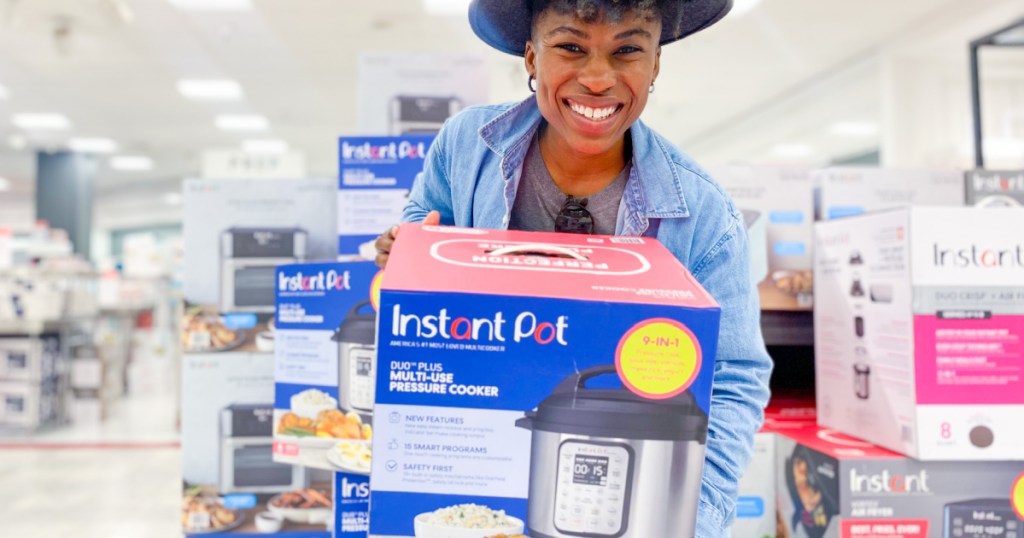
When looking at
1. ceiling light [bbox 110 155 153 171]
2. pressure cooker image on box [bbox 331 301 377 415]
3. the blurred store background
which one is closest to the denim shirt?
pressure cooker image on box [bbox 331 301 377 415]

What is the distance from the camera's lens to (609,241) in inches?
37.8

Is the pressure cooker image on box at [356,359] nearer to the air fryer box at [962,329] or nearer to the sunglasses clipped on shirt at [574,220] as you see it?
the sunglasses clipped on shirt at [574,220]

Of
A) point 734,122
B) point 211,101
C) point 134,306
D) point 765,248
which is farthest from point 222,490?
point 734,122

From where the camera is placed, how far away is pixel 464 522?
762mm

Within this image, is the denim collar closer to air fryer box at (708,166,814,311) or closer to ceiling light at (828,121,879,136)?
air fryer box at (708,166,814,311)

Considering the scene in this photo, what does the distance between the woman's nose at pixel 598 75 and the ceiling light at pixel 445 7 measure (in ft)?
17.4

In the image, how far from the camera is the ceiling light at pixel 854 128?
9.15 m

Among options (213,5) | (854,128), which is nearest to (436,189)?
(213,5)

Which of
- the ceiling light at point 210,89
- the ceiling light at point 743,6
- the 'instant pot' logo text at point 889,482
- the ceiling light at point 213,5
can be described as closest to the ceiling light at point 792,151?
the ceiling light at point 743,6

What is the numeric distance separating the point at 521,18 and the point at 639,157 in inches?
11.0

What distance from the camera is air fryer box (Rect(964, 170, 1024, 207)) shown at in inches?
81.7

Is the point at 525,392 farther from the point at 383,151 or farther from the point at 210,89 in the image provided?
the point at 210,89

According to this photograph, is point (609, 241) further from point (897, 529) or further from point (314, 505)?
point (314, 505)

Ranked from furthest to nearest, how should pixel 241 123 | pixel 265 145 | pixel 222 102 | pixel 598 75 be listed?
1. pixel 265 145
2. pixel 241 123
3. pixel 222 102
4. pixel 598 75
